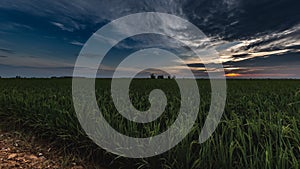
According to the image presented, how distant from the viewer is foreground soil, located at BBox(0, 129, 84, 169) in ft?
10.1

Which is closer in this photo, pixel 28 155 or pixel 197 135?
pixel 197 135

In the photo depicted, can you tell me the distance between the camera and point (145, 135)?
275 cm

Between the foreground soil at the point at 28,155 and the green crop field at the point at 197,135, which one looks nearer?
the green crop field at the point at 197,135

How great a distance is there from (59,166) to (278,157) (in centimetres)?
285

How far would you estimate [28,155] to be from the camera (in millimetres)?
3457

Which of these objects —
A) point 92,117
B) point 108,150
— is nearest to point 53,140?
point 92,117

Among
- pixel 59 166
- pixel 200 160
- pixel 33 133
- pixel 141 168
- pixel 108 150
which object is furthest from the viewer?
pixel 33 133

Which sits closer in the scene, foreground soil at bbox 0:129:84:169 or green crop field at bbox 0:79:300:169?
green crop field at bbox 0:79:300:169

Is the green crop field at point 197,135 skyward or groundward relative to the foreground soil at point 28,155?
skyward

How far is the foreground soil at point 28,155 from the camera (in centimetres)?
309

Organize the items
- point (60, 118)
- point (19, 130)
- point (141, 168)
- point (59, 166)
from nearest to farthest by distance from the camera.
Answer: point (141, 168)
point (59, 166)
point (60, 118)
point (19, 130)

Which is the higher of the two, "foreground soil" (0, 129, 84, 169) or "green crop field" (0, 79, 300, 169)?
"green crop field" (0, 79, 300, 169)

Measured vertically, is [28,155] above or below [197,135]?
below

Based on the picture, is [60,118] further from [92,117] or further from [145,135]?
[145,135]
